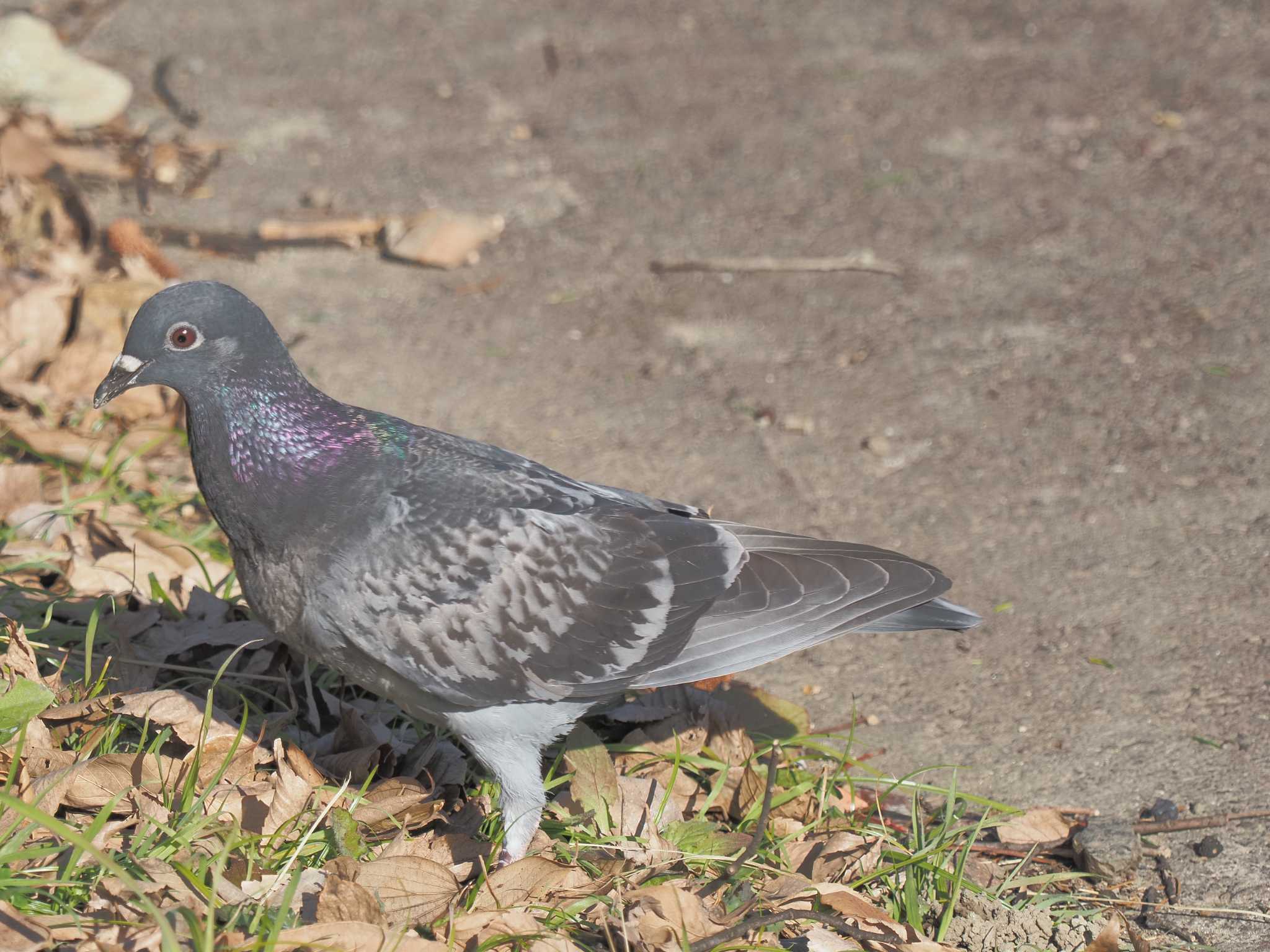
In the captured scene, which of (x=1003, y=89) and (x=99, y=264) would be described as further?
(x=1003, y=89)

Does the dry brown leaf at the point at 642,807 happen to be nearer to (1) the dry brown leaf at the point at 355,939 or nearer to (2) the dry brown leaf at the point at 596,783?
(2) the dry brown leaf at the point at 596,783

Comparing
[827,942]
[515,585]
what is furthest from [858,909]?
[515,585]

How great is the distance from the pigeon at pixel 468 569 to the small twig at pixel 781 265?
2914mm

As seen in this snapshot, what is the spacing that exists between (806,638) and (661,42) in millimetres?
5592

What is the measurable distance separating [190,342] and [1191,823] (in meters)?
2.84

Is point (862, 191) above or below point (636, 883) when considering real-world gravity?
above

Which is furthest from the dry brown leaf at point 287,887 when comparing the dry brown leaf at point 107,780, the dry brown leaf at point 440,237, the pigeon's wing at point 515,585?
the dry brown leaf at point 440,237

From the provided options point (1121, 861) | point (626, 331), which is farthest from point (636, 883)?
point (626, 331)

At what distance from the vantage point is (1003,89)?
24.1 ft

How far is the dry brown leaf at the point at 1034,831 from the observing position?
346cm

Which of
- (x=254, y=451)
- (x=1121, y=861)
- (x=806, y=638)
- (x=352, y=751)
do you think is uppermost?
(x=254, y=451)

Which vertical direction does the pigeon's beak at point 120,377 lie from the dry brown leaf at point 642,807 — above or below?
above

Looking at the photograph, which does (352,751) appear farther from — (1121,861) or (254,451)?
(1121,861)

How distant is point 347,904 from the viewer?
9.11ft
